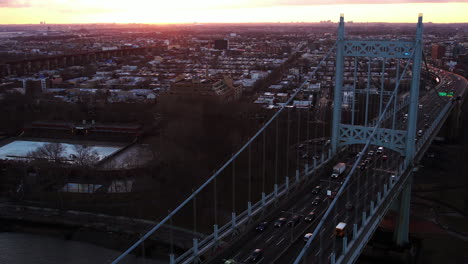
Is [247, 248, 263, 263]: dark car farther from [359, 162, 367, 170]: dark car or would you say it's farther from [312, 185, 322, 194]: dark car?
[359, 162, 367, 170]: dark car

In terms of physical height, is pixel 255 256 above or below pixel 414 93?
below

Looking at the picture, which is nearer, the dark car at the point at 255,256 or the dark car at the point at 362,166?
the dark car at the point at 255,256

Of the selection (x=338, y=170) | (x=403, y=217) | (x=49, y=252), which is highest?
(x=338, y=170)

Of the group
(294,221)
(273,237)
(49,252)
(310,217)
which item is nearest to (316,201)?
(310,217)

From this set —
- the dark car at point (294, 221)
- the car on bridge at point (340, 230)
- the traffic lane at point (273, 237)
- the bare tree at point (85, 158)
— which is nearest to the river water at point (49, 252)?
A: the bare tree at point (85, 158)

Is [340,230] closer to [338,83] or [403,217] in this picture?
[338,83]

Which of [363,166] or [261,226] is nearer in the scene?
[261,226]

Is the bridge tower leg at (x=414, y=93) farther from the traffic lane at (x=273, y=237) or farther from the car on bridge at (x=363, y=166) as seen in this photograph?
the traffic lane at (x=273, y=237)
